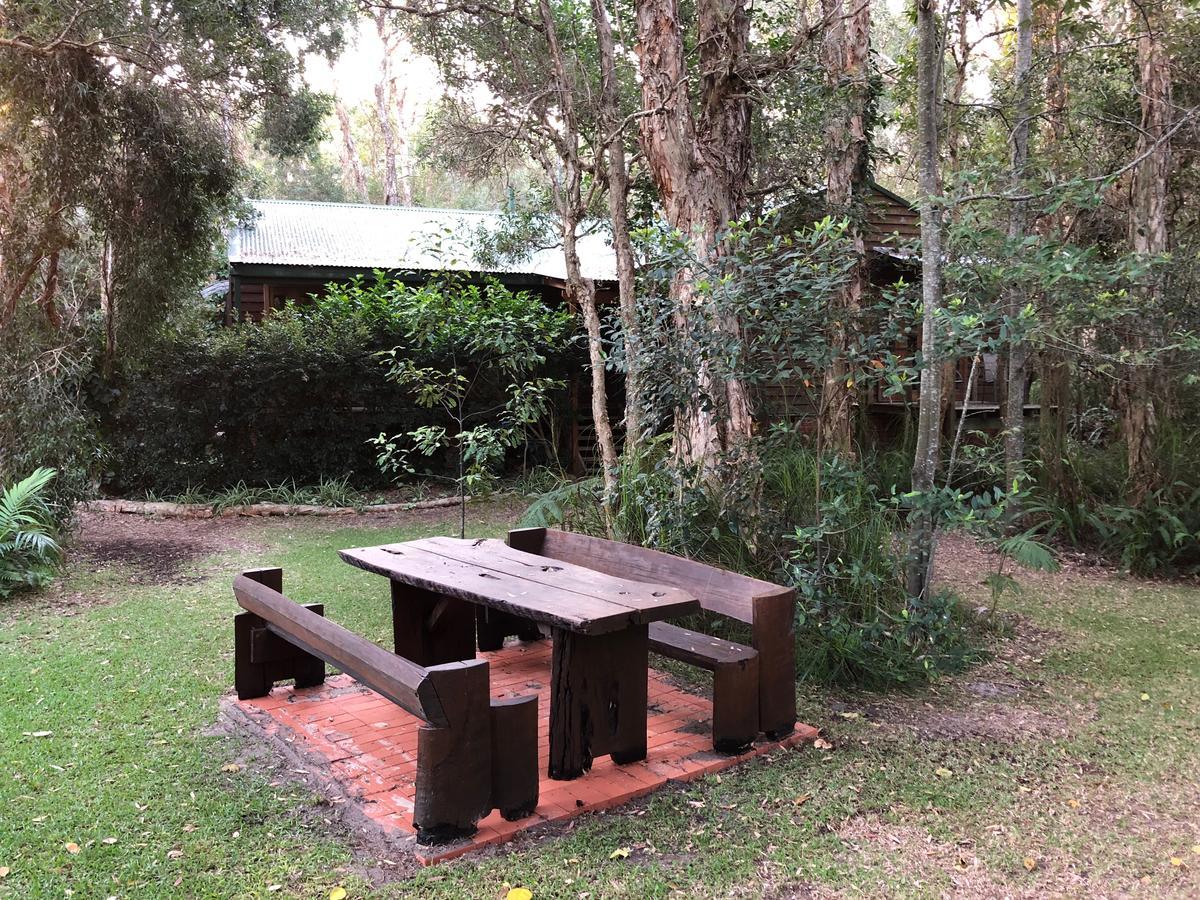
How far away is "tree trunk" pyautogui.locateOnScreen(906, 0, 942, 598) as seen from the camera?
4.36m

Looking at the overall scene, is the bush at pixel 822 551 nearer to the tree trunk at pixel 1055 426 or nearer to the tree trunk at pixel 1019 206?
the tree trunk at pixel 1019 206

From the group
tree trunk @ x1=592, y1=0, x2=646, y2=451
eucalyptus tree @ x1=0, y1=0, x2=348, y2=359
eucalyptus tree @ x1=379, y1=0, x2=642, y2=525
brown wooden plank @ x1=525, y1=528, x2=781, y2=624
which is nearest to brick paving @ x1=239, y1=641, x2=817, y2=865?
brown wooden plank @ x1=525, y1=528, x2=781, y2=624

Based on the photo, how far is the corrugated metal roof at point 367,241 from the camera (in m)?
12.9

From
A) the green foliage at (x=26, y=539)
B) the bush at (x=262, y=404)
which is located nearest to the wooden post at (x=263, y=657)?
the green foliage at (x=26, y=539)

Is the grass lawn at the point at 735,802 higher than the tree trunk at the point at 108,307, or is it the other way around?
the tree trunk at the point at 108,307

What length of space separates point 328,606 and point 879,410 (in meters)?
8.25

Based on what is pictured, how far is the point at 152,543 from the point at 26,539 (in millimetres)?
1814

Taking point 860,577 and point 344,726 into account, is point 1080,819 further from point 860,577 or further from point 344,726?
point 344,726

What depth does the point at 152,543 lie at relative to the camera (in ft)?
26.7

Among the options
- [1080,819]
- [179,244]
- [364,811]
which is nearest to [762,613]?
[1080,819]

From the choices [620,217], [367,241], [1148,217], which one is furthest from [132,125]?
[1148,217]

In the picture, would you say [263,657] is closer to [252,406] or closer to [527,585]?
[527,585]

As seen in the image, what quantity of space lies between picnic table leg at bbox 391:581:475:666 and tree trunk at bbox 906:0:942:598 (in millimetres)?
2310

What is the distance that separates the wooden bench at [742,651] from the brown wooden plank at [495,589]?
64 centimetres
